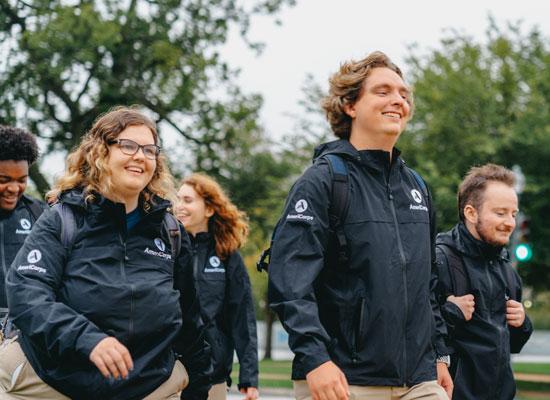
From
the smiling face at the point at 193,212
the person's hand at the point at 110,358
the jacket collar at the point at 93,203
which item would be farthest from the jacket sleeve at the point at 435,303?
the smiling face at the point at 193,212

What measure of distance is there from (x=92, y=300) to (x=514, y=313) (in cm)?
303

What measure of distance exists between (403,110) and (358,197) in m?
0.53

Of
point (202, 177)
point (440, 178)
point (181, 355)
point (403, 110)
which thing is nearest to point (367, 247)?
point (403, 110)

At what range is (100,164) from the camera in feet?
14.0

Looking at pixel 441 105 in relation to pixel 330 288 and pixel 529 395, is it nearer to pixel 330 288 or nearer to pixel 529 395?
pixel 529 395

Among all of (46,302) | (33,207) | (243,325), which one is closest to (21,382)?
(46,302)

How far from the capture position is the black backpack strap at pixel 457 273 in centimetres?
586

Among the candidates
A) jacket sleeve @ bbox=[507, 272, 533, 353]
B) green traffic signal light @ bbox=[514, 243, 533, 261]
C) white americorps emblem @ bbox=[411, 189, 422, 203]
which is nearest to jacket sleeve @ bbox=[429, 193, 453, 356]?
white americorps emblem @ bbox=[411, 189, 422, 203]

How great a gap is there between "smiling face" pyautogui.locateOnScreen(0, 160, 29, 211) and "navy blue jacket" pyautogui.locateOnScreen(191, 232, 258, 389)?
1.68 metres

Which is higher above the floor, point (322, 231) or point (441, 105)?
point (441, 105)

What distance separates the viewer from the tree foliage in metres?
20.7

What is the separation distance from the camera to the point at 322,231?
425 centimetres

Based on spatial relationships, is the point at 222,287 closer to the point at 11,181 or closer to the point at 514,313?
the point at 11,181

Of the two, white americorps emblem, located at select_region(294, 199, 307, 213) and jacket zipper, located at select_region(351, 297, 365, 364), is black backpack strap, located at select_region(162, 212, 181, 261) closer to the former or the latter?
white americorps emblem, located at select_region(294, 199, 307, 213)
